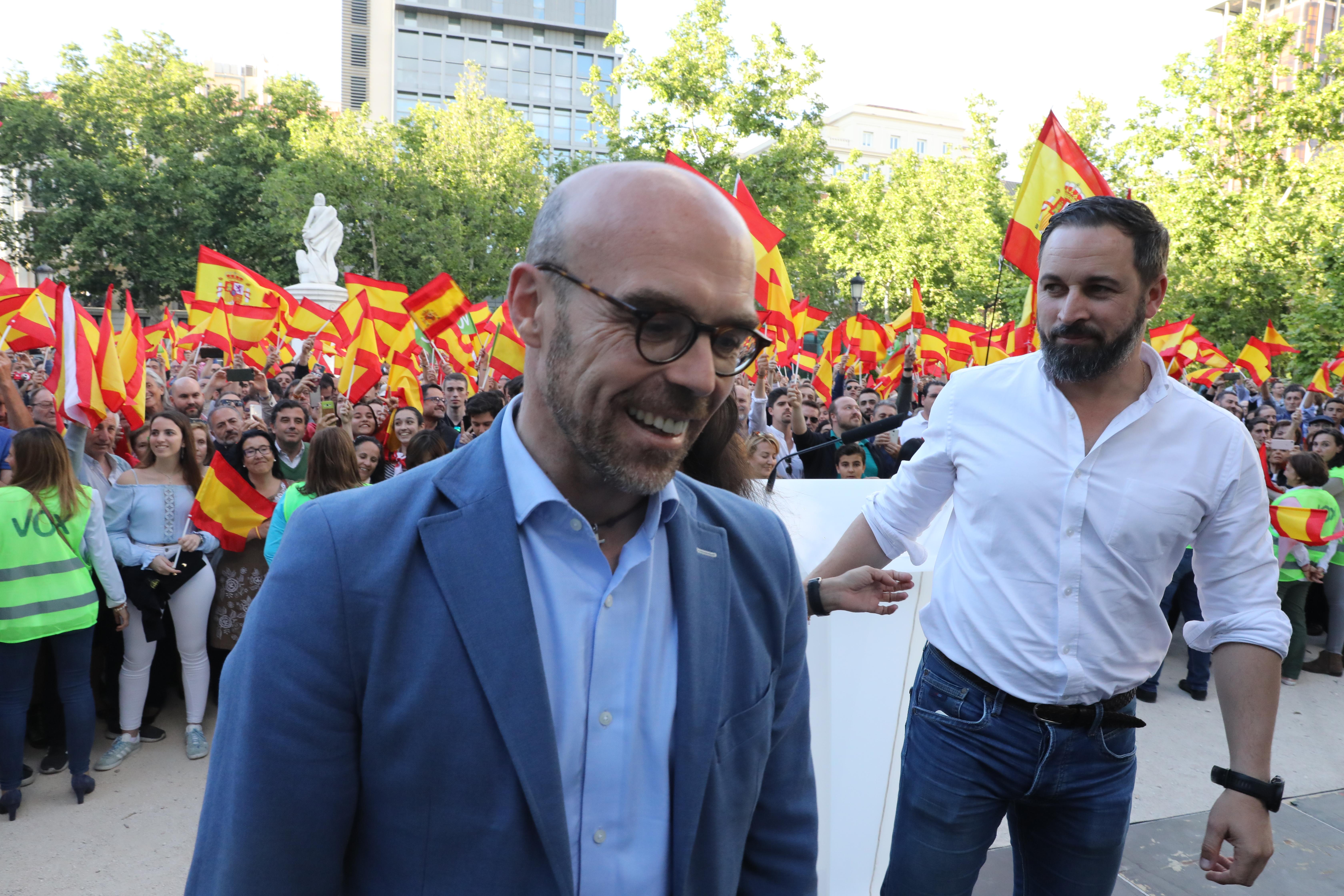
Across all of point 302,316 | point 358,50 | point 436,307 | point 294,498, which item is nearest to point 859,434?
point 294,498

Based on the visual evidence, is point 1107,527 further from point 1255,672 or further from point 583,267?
point 583,267

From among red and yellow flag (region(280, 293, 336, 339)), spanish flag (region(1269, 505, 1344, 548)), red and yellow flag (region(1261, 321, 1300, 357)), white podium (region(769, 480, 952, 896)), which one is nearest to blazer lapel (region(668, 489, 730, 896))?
white podium (region(769, 480, 952, 896))

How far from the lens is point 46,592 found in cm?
424

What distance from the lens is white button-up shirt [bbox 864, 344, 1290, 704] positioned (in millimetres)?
1933

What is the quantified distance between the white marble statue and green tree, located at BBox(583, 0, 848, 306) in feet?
24.5

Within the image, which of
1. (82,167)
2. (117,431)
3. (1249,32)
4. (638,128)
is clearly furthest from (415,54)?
(117,431)

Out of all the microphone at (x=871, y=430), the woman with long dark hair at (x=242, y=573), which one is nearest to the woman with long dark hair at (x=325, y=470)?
the woman with long dark hair at (x=242, y=573)

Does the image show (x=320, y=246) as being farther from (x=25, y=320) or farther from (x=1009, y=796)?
(x=1009, y=796)

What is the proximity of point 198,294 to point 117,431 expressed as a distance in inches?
224

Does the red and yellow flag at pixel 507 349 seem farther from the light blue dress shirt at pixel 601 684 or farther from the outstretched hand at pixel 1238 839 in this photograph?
the light blue dress shirt at pixel 601 684

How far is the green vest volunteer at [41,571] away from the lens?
4156 millimetres

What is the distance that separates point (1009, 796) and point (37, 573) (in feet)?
13.8

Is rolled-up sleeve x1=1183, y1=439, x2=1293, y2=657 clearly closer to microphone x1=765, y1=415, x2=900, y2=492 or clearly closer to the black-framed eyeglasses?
microphone x1=765, y1=415, x2=900, y2=492

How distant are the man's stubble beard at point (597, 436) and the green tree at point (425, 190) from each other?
3040 centimetres
